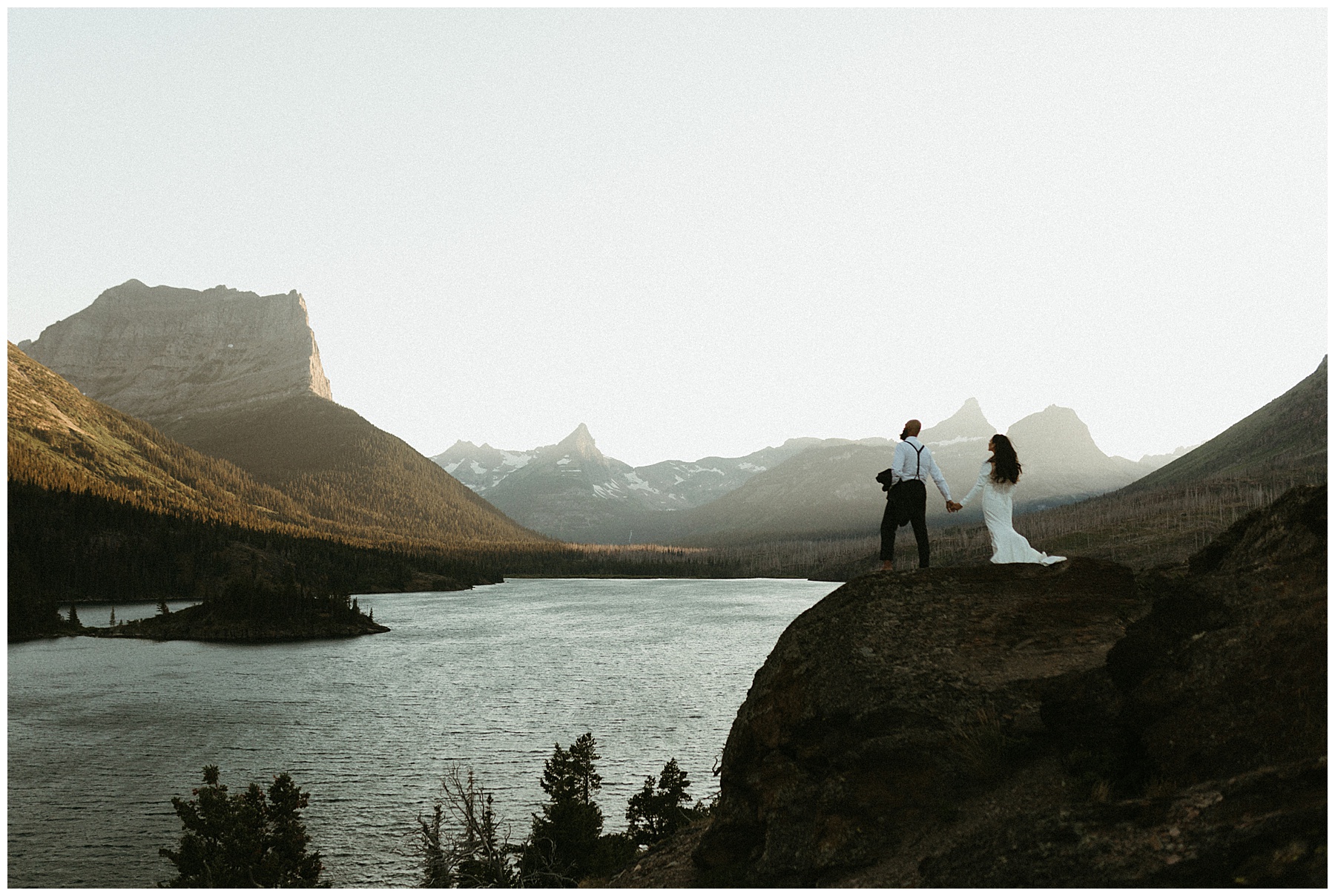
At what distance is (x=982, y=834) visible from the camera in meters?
13.3

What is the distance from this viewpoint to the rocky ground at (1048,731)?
11.9 metres

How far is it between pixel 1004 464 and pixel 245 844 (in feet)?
79.4

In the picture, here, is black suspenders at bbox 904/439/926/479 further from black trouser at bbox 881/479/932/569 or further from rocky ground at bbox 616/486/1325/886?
rocky ground at bbox 616/486/1325/886

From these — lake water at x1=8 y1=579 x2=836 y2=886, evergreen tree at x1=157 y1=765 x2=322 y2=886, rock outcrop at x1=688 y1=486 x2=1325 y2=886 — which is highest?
rock outcrop at x1=688 y1=486 x2=1325 y2=886

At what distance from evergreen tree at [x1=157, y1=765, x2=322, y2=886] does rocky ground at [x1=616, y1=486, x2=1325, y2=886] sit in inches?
532

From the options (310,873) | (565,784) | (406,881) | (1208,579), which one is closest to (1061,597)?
(1208,579)

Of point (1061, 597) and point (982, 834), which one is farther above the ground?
point (1061, 597)

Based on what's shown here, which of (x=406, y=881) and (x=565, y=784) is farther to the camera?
(x=406, y=881)

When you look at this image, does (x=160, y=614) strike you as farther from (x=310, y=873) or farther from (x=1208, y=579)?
(x=1208, y=579)

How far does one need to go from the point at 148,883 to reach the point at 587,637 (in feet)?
271

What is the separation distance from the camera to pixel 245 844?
23531 millimetres

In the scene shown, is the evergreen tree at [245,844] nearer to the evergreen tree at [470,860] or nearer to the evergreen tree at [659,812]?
the evergreen tree at [470,860]

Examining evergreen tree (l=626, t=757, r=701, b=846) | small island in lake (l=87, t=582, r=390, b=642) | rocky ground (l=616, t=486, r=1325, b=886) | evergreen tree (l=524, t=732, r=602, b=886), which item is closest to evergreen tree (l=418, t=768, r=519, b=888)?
evergreen tree (l=524, t=732, r=602, b=886)

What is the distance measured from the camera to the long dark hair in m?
17.6
